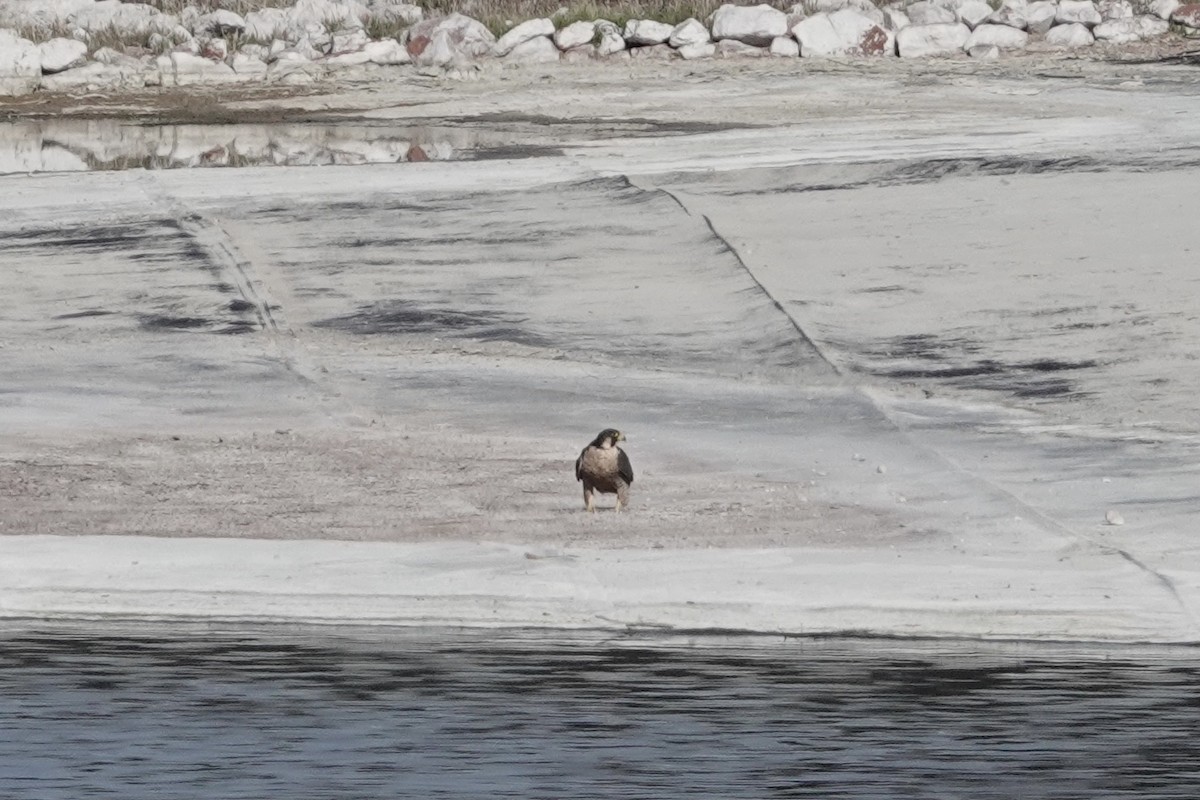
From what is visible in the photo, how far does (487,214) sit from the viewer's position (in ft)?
74.3

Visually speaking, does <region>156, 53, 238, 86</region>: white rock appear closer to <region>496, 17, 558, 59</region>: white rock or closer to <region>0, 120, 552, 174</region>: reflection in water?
<region>0, 120, 552, 174</region>: reflection in water

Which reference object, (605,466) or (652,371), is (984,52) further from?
(605,466)

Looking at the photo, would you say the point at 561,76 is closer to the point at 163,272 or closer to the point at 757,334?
the point at 163,272

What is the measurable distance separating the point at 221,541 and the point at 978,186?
40.0 ft

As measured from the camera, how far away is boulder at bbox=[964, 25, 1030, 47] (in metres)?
33.0

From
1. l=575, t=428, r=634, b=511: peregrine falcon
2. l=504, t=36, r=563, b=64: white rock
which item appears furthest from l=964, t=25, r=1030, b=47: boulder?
l=575, t=428, r=634, b=511: peregrine falcon

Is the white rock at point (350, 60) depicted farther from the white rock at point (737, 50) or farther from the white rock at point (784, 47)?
the white rock at point (784, 47)

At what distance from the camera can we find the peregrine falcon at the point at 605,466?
12.5 m

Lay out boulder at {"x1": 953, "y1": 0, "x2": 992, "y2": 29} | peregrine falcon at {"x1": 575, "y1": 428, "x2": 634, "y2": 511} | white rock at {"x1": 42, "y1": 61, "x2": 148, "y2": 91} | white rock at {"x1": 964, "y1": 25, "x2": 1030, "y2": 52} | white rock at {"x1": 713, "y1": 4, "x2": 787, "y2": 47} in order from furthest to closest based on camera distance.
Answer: boulder at {"x1": 953, "y1": 0, "x2": 992, "y2": 29}, white rock at {"x1": 964, "y1": 25, "x2": 1030, "y2": 52}, white rock at {"x1": 713, "y1": 4, "x2": 787, "y2": 47}, white rock at {"x1": 42, "y1": 61, "x2": 148, "y2": 91}, peregrine falcon at {"x1": 575, "y1": 428, "x2": 634, "y2": 511}

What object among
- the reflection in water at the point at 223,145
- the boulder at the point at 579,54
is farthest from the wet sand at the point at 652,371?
the boulder at the point at 579,54

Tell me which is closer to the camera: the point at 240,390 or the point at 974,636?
the point at 974,636

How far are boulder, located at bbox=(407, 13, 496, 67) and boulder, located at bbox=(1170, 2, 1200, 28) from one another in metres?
9.17

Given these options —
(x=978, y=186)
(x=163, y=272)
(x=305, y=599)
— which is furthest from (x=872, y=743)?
(x=978, y=186)

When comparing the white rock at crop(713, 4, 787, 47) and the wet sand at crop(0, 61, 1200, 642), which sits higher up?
the white rock at crop(713, 4, 787, 47)
